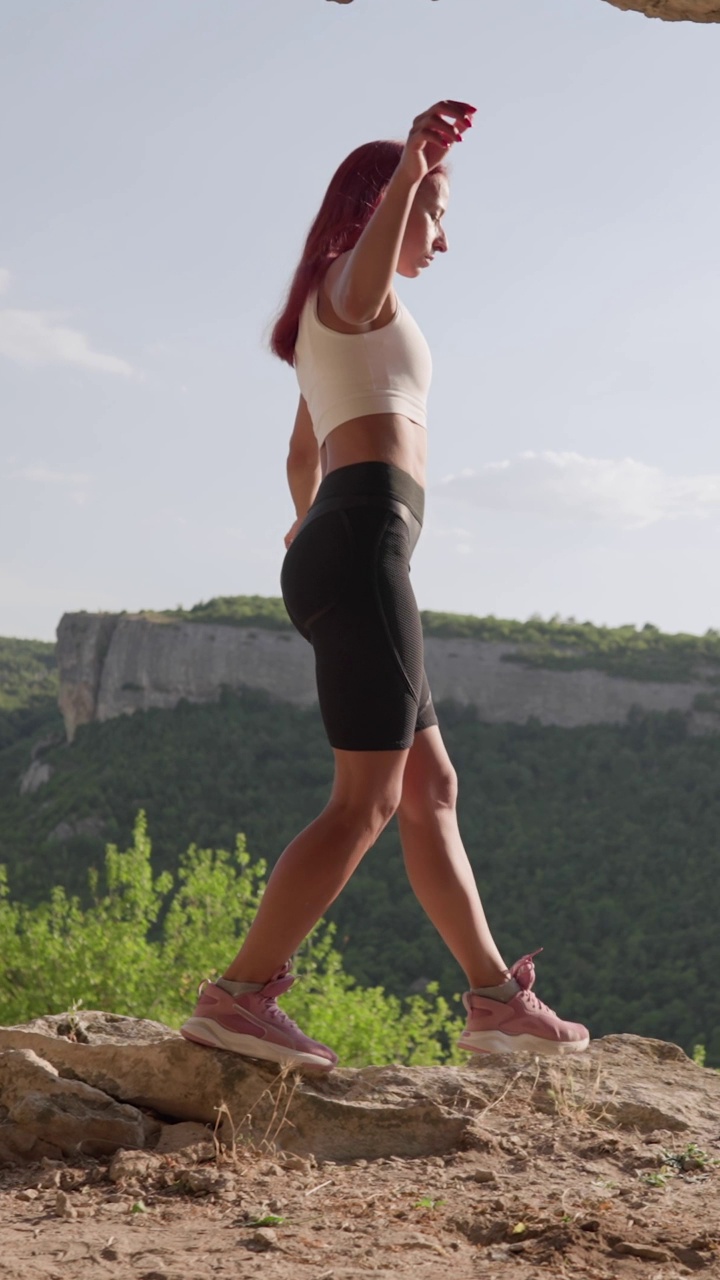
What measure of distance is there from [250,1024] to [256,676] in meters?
49.1

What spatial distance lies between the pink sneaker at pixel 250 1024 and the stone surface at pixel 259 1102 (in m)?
0.08

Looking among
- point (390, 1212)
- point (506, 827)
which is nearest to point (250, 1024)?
point (390, 1212)

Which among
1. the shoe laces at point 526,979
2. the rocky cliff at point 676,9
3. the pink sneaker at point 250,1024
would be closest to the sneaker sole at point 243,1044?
the pink sneaker at point 250,1024

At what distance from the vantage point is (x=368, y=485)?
2.53 meters

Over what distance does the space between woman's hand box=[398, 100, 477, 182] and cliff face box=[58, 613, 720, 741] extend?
148 feet

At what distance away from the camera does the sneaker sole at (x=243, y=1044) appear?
2.64 meters

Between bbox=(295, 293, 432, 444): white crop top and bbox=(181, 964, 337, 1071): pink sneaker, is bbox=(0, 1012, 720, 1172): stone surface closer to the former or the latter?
bbox=(181, 964, 337, 1071): pink sneaker

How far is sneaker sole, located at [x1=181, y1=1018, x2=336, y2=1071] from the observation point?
264cm

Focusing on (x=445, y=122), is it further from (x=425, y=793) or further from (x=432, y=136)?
(x=425, y=793)

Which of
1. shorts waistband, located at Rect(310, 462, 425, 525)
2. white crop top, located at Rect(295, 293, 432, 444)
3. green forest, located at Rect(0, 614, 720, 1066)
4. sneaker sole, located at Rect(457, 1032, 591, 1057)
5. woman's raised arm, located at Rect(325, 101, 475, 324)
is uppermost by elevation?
woman's raised arm, located at Rect(325, 101, 475, 324)

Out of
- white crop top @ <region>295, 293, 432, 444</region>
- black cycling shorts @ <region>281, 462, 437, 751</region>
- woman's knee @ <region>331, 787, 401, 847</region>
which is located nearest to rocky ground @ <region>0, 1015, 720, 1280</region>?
woman's knee @ <region>331, 787, 401, 847</region>

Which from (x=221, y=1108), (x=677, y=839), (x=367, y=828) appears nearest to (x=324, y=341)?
(x=367, y=828)

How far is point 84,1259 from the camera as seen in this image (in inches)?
77.6

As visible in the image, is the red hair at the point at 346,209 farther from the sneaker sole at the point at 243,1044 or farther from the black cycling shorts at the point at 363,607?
the sneaker sole at the point at 243,1044
